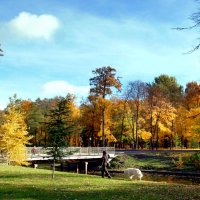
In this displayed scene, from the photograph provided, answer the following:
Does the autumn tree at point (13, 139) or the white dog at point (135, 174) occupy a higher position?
the autumn tree at point (13, 139)

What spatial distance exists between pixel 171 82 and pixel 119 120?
4641cm

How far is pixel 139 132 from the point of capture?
226ft

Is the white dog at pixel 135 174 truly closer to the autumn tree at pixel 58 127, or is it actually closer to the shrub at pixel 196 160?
the autumn tree at pixel 58 127

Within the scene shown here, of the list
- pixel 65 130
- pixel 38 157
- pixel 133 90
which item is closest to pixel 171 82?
pixel 133 90

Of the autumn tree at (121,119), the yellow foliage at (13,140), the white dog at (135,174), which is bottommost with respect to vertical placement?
the white dog at (135,174)

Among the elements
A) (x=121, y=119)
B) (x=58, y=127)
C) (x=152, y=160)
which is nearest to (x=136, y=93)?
(x=121, y=119)

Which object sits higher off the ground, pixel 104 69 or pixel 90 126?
pixel 104 69

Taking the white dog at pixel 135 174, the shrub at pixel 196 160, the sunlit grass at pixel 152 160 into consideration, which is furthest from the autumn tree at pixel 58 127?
the sunlit grass at pixel 152 160

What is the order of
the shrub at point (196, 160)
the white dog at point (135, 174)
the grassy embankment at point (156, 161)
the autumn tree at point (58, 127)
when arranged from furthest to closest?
the grassy embankment at point (156, 161)
the shrub at point (196, 160)
the white dog at point (135, 174)
the autumn tree at point (58, 127)

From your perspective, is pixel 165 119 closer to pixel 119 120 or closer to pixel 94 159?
pixel 119 120

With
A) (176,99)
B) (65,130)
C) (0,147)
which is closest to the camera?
(65,130)

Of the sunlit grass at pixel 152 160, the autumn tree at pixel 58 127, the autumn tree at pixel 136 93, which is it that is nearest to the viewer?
the autumn tree at pixel 58 127

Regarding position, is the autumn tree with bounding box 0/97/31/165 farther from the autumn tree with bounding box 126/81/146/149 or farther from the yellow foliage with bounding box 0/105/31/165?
the autumn tree with bounding box 126/81/146/149

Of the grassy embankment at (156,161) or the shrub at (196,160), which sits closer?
the shrub at (196,160)
